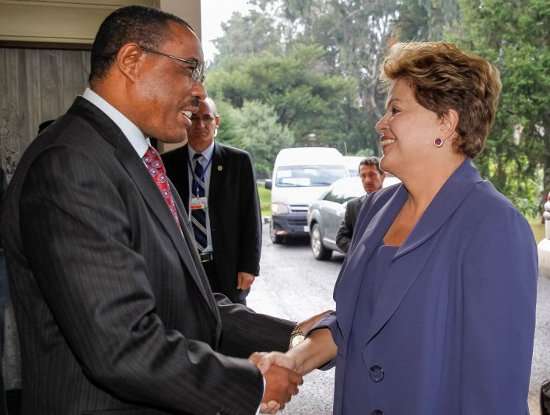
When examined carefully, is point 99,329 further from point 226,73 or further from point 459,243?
point 226,73

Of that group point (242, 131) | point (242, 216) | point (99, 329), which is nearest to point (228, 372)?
point (99, 329)

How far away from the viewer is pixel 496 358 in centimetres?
147

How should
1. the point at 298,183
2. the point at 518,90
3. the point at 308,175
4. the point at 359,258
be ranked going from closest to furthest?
1. the point at 359,258
2. the point at 298,183
3. the point at 308,175
4. the point at 518,90

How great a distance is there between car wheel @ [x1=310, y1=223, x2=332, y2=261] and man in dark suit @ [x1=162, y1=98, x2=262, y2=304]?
5.89 m

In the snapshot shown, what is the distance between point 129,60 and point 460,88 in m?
0.84

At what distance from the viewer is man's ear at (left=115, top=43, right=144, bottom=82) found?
154 centimetres

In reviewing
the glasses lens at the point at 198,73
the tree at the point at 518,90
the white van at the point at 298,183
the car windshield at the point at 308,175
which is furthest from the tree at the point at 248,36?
the glasses lens at the point at 198,73

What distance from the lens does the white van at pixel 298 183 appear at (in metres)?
11.5

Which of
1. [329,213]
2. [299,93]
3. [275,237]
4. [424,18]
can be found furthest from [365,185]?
[424,18]

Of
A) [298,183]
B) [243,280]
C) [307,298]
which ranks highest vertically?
[243,280]

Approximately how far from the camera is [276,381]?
1932 mm

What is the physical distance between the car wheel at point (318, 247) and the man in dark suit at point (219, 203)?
19.3 ft

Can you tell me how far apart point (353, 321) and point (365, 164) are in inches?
137

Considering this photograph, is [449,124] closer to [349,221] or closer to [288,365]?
[288,365]
